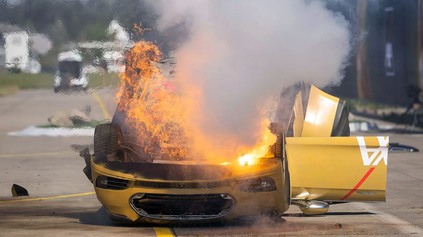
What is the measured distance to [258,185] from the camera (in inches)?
387

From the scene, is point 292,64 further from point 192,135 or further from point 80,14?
point 80,14

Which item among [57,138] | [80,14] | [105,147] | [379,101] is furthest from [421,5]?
[105,147]

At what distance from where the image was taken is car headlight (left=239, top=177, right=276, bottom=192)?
32.1 ft

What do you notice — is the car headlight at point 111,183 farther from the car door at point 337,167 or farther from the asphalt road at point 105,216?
the car door at point 337,167

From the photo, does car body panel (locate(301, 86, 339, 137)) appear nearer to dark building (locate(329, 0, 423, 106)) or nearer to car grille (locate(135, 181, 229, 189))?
car grille (locate(135, 181, 229, 189))

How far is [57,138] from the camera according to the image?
23969 mm

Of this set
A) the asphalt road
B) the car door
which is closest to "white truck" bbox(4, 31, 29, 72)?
the asphalt road

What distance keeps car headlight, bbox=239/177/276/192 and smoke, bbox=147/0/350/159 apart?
778 mm

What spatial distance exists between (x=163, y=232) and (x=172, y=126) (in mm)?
1457

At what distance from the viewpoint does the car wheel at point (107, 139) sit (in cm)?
1070

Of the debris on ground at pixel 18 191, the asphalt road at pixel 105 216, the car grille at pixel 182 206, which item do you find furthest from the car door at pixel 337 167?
the debris on ground at pixel 18 191

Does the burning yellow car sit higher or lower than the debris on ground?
higher

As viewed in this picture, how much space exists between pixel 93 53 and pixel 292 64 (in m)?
4.24

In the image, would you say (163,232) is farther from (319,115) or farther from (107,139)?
(319,115)
